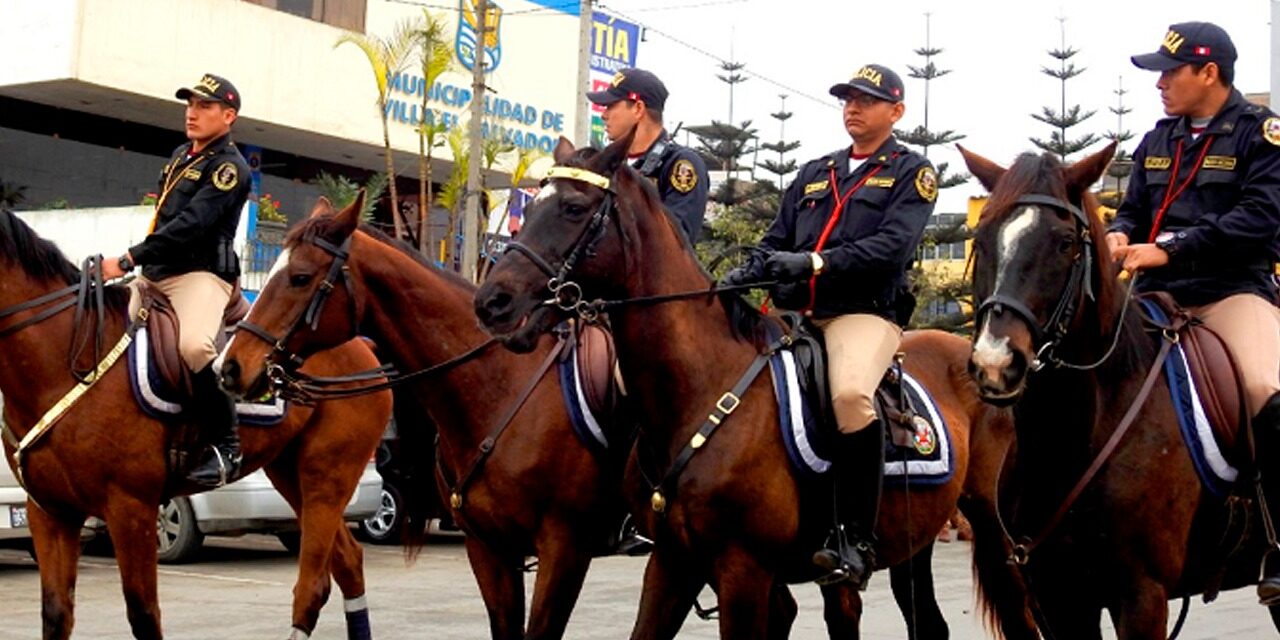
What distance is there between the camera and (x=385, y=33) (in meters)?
30.7

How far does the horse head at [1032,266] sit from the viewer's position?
16.5 ft

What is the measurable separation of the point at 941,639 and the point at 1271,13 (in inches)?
451

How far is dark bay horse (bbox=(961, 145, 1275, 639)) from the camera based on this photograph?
531cm

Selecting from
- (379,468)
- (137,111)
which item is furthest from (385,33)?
(379,468)

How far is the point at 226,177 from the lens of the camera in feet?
28.2

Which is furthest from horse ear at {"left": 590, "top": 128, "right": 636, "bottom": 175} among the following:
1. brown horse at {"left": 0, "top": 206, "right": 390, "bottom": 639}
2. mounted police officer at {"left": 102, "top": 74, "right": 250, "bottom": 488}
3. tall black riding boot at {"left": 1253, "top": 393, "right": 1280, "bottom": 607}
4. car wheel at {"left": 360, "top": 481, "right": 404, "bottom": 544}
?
car wheel at {"left": 360, "top": 481, "right": 404, "bottom": 544}

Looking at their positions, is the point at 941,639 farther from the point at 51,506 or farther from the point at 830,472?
the point at 51,506

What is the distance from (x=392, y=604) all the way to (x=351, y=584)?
10.7 ft

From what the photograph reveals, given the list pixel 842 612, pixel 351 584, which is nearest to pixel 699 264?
pixel 842 612

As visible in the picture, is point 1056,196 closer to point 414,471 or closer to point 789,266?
point 789,266

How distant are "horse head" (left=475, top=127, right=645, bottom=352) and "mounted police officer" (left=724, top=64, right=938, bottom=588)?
29.0 inches

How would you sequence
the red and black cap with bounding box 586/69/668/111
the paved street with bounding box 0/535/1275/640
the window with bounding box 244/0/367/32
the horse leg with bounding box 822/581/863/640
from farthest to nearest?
the window with bounding box 244/0/367/32 < the paved street with bounding box 0/535/1275/640 < the horse leg with bounding box 822/581/863/640 < the red and black cap with bounding box 586/69/668/111

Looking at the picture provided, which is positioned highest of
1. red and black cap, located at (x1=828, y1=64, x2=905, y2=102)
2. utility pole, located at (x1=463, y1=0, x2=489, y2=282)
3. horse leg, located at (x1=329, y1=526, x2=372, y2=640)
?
utility pole, located at (x1=463, y1=0, x2=489, y2=282)

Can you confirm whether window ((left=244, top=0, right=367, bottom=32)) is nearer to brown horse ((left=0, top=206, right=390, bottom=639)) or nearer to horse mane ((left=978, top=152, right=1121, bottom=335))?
brown horse ((left=0, top=206, right=390, bottom=639))
